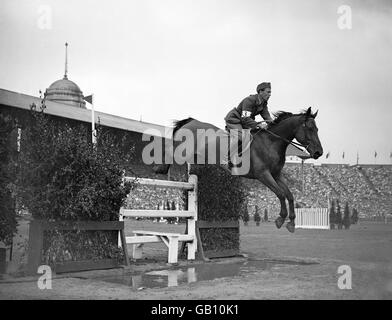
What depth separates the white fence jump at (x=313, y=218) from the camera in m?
28.5

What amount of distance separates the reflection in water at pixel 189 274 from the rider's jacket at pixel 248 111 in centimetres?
227

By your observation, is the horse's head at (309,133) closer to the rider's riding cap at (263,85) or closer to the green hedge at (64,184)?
the rider's riding cap at (263,85)

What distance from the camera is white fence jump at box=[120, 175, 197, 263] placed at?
845cm

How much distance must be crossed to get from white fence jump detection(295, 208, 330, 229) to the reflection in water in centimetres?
1989

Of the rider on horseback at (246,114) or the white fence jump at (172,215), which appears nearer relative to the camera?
the rider on horseback at (246,114)

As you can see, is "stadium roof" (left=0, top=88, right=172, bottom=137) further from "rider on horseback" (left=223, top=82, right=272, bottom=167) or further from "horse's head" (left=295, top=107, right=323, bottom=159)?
"horse's head" (left=295, top=107, right=323, bottom=159)

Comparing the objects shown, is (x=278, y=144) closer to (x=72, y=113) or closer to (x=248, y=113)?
(x=248, y=113)

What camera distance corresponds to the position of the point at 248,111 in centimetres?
793

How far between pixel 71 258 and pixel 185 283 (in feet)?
5.69

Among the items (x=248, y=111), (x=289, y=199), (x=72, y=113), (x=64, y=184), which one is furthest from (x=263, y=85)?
(x=72, y=113)

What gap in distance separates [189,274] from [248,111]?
261 cm

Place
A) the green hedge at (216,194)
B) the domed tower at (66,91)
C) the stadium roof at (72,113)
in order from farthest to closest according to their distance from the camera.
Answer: the domed tower at (66,91), the stadium roof at (72,113), the green hedge at (216,194)

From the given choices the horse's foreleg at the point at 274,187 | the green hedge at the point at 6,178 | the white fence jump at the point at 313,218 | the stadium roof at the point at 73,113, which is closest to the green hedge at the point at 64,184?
the green hedge at the point at 6,178

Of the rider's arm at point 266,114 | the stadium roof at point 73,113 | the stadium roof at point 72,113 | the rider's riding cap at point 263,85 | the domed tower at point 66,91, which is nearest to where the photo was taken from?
the rider's riding cap at point 263,85
